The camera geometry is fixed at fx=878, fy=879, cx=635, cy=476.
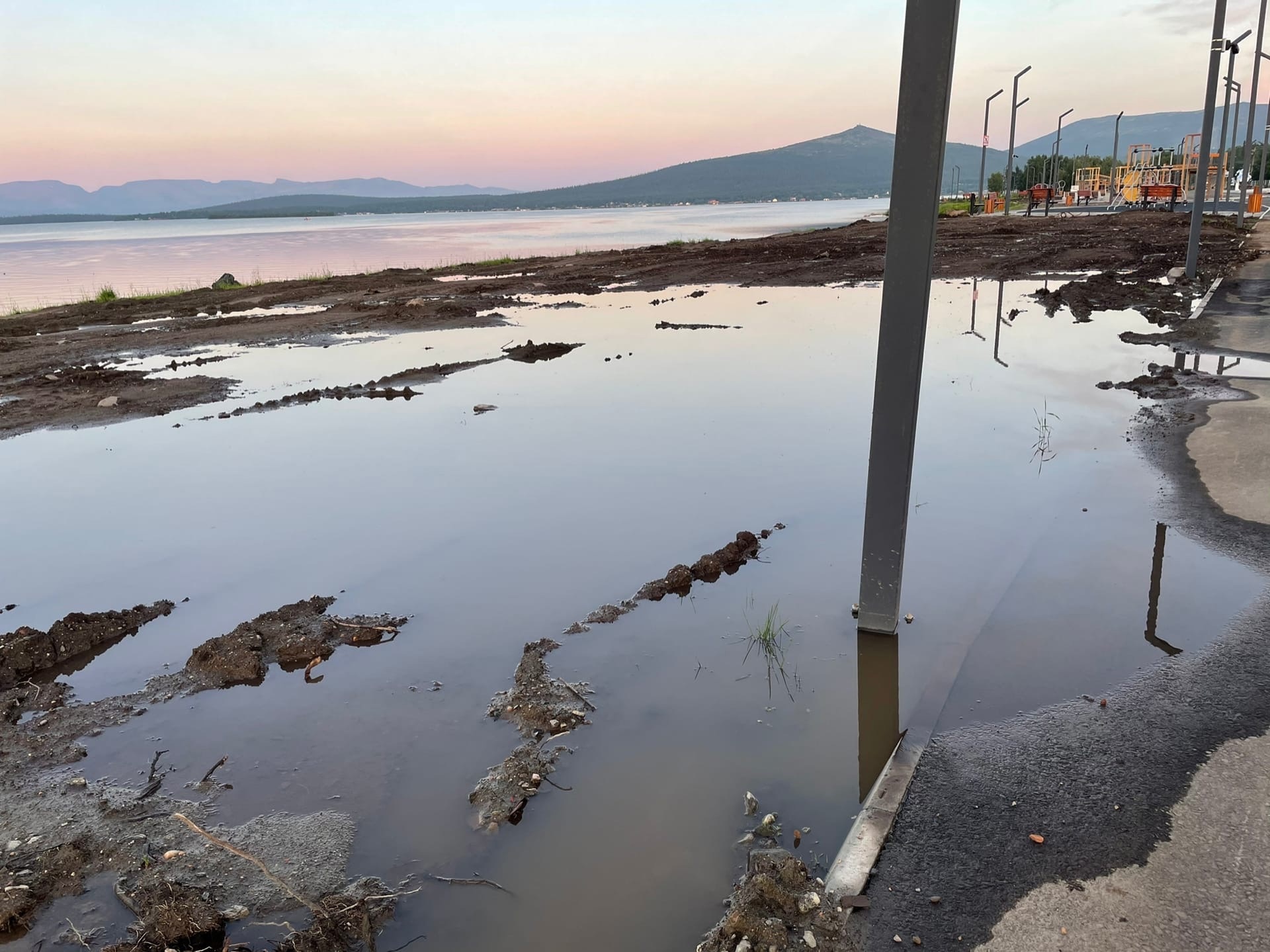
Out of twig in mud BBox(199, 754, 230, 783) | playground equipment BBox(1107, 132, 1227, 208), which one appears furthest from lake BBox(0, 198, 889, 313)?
twig in mud BBox(199, 754, 230, 783)

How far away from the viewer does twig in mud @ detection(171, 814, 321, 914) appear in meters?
3.58

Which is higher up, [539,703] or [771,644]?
[771,644]

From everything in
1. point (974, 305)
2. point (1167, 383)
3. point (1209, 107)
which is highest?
point (1209, 107)

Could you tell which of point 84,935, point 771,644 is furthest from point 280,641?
point 771,644

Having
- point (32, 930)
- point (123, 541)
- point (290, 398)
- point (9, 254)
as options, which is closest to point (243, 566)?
point (123, 541)

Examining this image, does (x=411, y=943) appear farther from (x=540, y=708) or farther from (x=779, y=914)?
(x=540, y=708)

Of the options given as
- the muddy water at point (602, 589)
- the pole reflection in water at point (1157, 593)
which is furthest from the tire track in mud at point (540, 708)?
the pole reflection in water at point (1157, 593)

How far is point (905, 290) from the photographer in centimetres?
475

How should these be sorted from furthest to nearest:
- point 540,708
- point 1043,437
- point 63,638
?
point 1043,437
point 63,638
point 540,708

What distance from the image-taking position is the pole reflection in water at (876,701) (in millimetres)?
4473

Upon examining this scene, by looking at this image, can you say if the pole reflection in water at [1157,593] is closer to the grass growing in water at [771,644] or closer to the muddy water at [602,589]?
the muddy water at [602,589]

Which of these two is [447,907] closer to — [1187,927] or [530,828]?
[530,828]

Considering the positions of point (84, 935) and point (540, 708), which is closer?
point (84, 935)

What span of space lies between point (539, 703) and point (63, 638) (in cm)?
345
